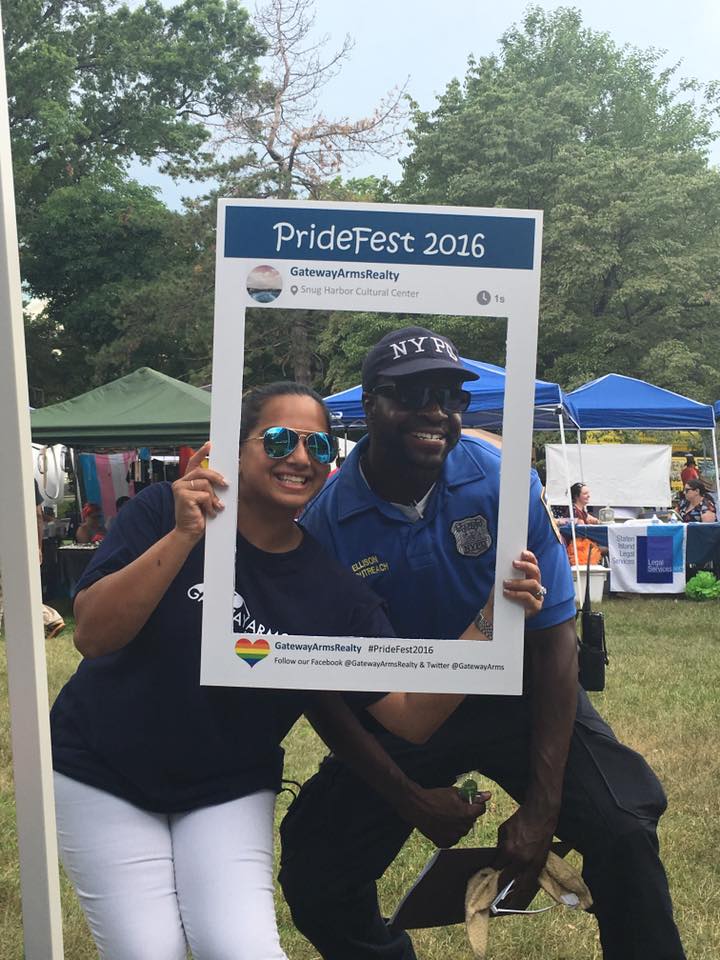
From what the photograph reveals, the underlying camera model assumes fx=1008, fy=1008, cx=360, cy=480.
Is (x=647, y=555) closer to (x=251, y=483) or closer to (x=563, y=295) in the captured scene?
(x=251, y=483)

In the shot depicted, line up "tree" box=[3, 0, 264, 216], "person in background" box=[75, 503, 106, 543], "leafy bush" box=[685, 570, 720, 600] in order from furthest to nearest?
"tree" box=[3, 0, 264, 216] < "person in background" box=[75, 503, 106, 543] < "leafy bush" box=[685, 570, 720, 600]

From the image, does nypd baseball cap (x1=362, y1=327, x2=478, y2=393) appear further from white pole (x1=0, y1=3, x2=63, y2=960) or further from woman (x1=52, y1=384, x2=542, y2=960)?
white pole (x1=0, y1=3, x2=63, y2=960)

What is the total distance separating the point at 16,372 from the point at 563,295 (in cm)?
2154

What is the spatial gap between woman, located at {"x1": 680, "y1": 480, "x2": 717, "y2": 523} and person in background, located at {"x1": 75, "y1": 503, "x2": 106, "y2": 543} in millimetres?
6816

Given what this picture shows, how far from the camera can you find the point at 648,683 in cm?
671

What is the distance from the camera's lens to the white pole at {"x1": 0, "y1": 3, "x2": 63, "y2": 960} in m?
1.82

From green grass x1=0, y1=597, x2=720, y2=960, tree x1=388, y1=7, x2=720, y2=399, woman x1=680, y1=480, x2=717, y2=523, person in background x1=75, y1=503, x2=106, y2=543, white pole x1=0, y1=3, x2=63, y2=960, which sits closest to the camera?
white pole x1=0, y1=3, x2=63, y2=960

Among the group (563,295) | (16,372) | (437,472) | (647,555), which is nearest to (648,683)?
(647,555)

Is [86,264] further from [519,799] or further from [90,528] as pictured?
[519,799]

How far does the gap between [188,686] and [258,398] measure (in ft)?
1.92

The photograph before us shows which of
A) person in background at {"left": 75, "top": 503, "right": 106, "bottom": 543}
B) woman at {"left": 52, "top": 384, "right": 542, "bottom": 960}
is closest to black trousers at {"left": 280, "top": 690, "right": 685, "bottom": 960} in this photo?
woman at {"left": 52, "top": 384, "right": 542, "bottom": 960}

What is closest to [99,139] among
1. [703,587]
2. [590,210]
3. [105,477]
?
[590,210]

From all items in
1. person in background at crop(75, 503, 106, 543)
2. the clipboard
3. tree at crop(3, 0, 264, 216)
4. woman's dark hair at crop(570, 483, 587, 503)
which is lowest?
person in background at crop(75, 503, 106, 543)

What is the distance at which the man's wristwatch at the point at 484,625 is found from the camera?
6.37 feet
